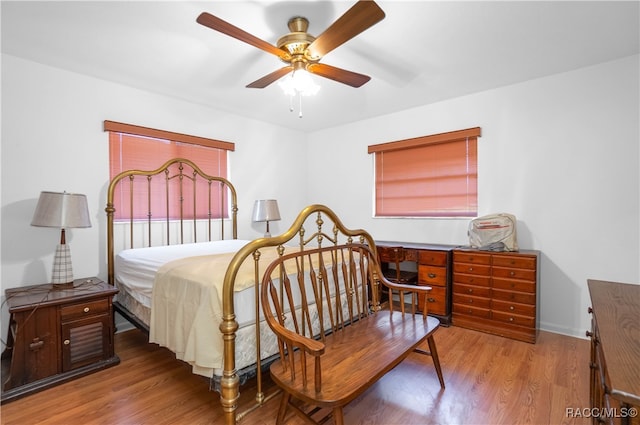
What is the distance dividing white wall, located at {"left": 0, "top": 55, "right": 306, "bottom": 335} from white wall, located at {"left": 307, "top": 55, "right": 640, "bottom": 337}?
3303mm

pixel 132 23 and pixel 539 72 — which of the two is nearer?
pixel 132 23

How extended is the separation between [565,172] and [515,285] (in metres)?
1.17

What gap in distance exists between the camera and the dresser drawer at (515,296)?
2688 mm

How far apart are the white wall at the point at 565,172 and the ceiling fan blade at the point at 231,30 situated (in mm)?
2365

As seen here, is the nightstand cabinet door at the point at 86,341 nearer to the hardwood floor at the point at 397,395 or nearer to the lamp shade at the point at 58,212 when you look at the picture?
the hardwood floor at the point at 397,395

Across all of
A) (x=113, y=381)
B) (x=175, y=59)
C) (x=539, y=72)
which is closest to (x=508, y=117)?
(x=539, y=72)

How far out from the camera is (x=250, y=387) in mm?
2043

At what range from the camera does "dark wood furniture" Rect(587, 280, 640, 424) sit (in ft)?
2.54

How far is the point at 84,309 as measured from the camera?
2229 mm

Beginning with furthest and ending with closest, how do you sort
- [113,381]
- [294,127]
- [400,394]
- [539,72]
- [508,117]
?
[294,127], [508,117], [539,72], [113,381], [400,394]

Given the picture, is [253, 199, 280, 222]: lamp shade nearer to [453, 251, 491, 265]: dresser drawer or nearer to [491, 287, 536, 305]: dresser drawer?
[453, 251, 491, 265]: dresser drawer

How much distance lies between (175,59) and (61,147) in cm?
129

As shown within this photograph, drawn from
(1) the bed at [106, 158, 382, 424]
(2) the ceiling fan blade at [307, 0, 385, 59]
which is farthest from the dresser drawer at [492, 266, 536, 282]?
(2) the ceiling fan blade at [307, 0, 385, 59]

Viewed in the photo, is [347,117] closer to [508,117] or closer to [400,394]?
[508,117]
